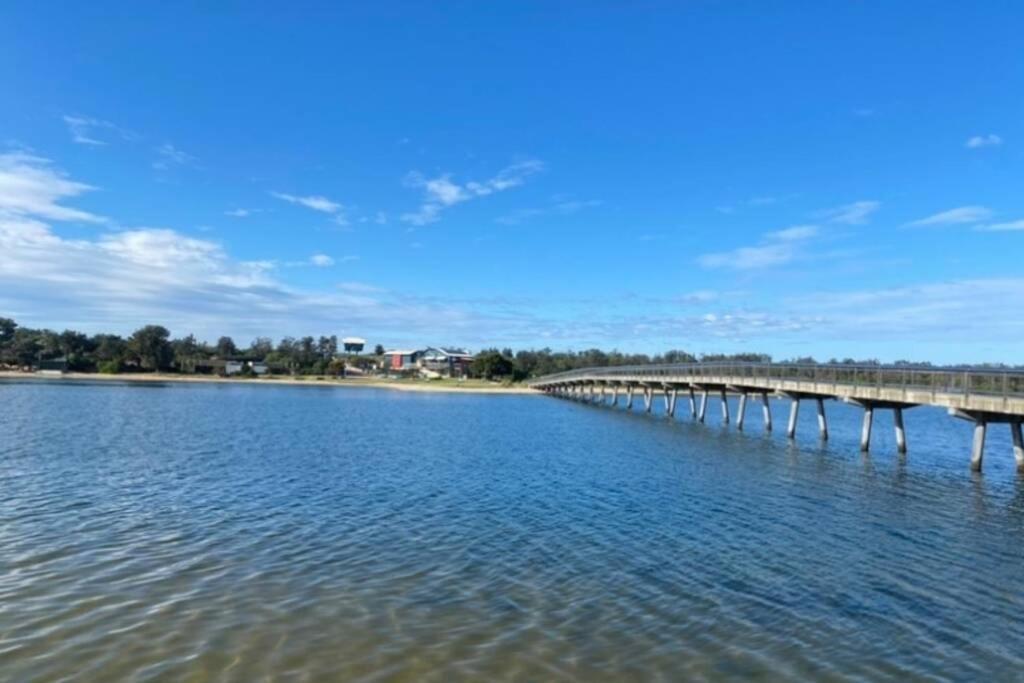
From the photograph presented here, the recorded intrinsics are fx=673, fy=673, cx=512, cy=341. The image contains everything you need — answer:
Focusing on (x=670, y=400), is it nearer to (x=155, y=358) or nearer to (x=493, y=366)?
(x=493, y=366)

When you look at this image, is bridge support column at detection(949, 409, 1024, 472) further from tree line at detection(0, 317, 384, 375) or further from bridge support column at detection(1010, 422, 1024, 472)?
tree line at detection(0, 317, 384, 375)

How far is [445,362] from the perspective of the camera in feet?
586

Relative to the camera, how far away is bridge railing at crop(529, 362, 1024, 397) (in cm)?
2223

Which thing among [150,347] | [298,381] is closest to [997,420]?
[298,381]

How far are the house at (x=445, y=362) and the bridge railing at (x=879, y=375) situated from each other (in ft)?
401

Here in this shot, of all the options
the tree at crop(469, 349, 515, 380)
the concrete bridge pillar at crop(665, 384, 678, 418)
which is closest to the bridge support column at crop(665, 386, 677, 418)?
the concrete bridge pillar at crop(665, 384, 678, 418)

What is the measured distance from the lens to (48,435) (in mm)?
29000

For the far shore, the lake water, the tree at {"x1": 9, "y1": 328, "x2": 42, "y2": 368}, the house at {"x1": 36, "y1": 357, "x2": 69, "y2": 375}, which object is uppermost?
the tree at {"x1": 9, "y1": 328, "x2": 42, "y2": 368}

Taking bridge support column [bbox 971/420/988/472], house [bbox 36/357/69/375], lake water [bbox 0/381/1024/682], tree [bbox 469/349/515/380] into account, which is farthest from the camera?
house [bbox 36/357/69/375]

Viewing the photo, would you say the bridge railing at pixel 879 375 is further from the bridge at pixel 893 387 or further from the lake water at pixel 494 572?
the lake water at pixel 494 572

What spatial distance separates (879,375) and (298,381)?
134807 mm

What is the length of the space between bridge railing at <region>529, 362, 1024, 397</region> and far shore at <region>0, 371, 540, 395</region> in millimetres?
75396

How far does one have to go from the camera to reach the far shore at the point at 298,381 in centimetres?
12406

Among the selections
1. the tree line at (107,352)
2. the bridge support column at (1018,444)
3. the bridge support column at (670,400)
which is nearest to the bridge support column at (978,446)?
the bridge support column at (1018,444)
